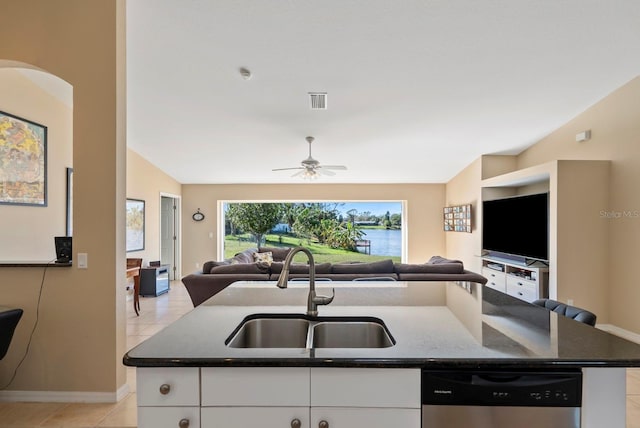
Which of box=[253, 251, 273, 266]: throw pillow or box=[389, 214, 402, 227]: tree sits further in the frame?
box=[389, 214, 402, 227]: tree

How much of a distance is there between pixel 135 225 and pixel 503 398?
243 inches

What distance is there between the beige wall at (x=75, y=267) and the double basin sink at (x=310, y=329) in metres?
1.53

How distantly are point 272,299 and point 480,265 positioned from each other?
208 inches

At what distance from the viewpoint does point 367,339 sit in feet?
5.06

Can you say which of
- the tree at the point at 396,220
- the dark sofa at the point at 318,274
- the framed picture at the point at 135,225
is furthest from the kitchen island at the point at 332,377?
the tree at the point at 396,220

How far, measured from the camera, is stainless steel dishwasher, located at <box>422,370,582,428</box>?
1.08 m

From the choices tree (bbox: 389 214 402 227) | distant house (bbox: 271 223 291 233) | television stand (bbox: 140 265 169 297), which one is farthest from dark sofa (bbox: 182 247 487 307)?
distant house (bbox: 271 223 291 233)

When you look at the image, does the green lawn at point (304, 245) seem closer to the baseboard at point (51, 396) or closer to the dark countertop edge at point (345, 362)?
the baseboard at point (51, 396)

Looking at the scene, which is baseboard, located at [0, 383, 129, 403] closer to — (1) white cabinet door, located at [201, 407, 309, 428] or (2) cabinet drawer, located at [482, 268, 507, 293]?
(1) white cabinet door, located at [201, 407, 309, 428]

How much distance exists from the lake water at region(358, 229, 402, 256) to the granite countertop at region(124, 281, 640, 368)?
6.40 metres

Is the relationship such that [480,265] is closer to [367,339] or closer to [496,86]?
[496,86]

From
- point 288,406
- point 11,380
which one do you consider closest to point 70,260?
point 11,380

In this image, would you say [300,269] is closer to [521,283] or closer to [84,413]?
[84,413]

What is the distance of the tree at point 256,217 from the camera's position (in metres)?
8.34
